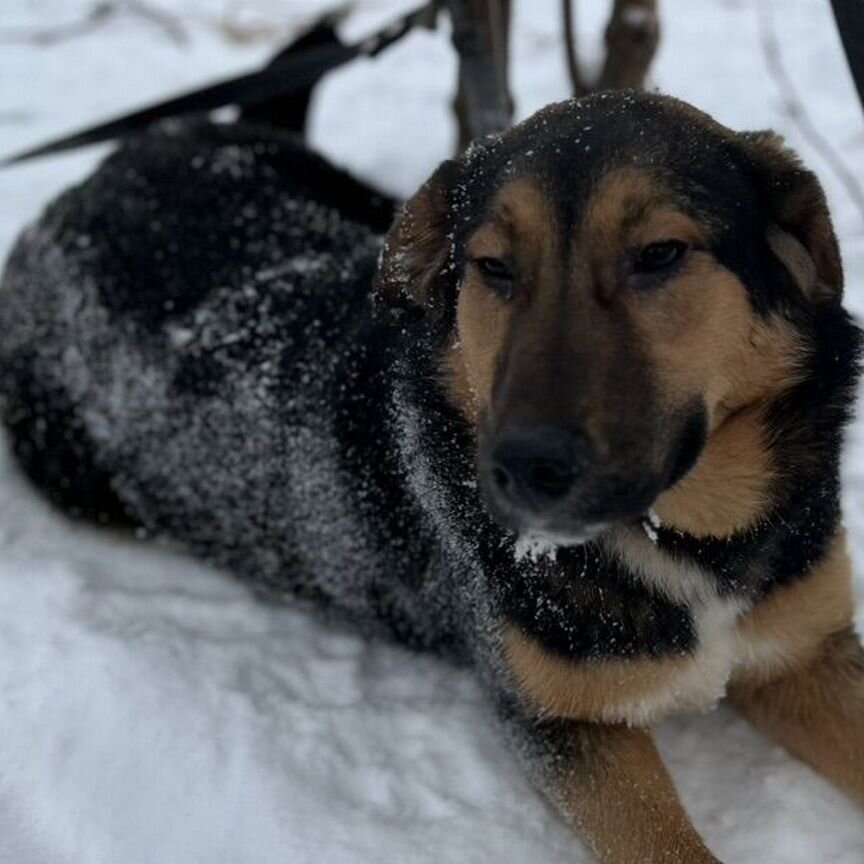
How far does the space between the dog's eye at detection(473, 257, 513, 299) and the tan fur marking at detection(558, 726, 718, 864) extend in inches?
47.6

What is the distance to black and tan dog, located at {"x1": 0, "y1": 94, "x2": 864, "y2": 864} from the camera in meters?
2.58

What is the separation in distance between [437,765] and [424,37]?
5.66m

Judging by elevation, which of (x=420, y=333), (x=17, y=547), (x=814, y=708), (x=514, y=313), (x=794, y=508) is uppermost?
(x=514, y=313)

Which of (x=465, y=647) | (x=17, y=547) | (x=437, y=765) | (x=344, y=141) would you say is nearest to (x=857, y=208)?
(x=344, y=141)

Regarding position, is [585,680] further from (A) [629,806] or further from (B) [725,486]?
(B) [725,486]

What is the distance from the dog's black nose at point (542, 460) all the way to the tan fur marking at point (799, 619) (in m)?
1.00

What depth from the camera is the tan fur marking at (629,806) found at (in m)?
2.94

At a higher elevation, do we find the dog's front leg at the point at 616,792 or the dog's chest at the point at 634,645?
the dog's chest at the point at 634,645

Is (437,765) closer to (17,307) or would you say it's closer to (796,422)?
(796,422)

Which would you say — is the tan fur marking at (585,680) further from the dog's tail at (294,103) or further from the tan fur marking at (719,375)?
the dog's tail at (294,103)

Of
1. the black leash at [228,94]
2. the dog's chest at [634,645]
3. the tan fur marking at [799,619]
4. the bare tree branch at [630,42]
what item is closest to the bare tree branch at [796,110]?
the bare tree branch at [630,42]

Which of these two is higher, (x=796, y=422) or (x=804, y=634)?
(x=796, y=422)

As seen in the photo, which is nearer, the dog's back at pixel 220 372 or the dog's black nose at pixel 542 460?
the dog's black nose at pixel 542 460

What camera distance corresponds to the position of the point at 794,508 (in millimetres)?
3037
